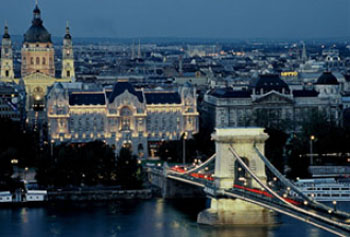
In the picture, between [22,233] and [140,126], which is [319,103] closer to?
[140,126]

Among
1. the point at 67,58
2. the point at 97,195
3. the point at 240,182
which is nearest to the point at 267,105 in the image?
the point at 67,58

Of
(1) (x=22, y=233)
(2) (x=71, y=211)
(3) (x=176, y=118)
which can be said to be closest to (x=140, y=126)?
(3) (x=176, y=118)

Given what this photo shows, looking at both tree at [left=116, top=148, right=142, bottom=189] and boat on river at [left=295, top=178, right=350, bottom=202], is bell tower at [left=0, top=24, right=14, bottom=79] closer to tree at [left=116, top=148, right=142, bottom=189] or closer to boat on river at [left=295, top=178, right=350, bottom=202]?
tree at [left=116, top=148, right=142, bottom=189]

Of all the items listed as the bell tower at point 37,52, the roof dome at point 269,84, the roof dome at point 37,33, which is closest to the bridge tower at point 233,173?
the roof dome at point 269,84

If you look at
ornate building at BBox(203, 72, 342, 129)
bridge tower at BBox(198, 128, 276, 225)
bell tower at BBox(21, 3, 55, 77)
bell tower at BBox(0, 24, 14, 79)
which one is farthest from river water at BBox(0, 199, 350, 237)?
bell tower at BBox(0, 24, 14, 79)

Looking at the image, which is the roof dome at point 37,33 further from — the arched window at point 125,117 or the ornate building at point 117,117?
the arched window at point 125,117

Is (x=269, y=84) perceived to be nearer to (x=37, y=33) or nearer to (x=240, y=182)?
(x=37, y=33)
